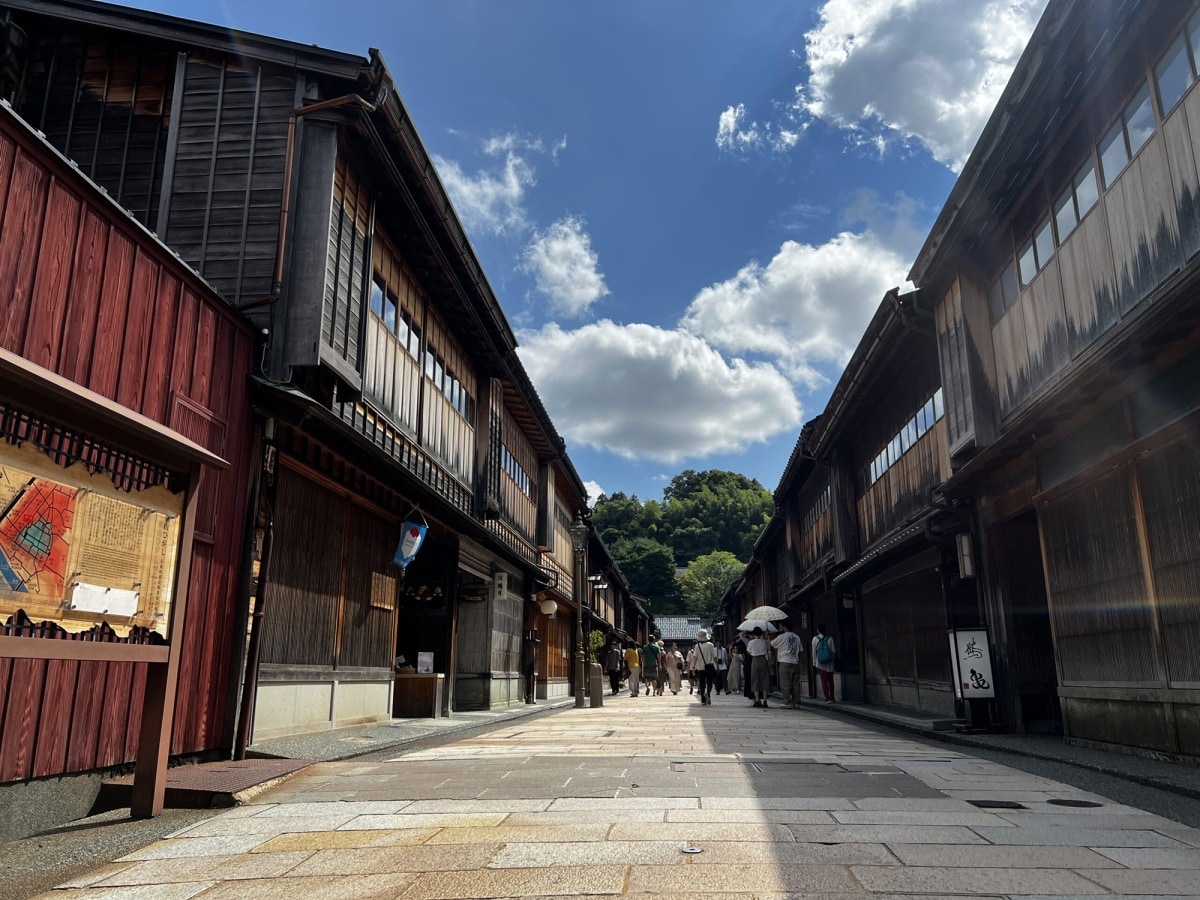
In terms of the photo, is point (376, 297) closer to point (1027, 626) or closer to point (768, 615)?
point (1027, 626)

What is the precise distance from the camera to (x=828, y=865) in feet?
14.2

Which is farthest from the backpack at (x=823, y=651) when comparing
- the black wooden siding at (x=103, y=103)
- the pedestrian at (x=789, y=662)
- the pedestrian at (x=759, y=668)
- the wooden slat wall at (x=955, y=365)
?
the black wooden siding at (x=103, y=103)

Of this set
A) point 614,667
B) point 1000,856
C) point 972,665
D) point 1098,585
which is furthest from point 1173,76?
point 614,667

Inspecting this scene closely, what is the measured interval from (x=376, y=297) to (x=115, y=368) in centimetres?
599

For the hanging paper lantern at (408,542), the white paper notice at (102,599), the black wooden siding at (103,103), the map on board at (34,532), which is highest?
the black wooden siding at (103,103)

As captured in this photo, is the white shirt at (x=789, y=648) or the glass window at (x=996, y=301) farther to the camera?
the white shirt at (x=789, y=648)

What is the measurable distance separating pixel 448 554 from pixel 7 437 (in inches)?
490

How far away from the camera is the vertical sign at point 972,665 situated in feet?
38.8

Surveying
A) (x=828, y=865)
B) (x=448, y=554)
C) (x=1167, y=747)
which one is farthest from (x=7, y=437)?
(x=448, y=554)

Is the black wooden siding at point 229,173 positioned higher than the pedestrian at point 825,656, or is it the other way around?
the black wooden siding at point 229,173

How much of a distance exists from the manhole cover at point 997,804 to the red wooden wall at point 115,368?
6662 mm

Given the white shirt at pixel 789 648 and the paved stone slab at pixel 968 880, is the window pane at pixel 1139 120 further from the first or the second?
the white shirt at pixel 789 648

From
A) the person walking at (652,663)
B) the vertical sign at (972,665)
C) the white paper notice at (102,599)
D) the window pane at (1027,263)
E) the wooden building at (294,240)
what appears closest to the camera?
the white paper notice at (102,599)

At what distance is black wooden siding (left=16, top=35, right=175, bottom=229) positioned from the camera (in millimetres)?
10727
